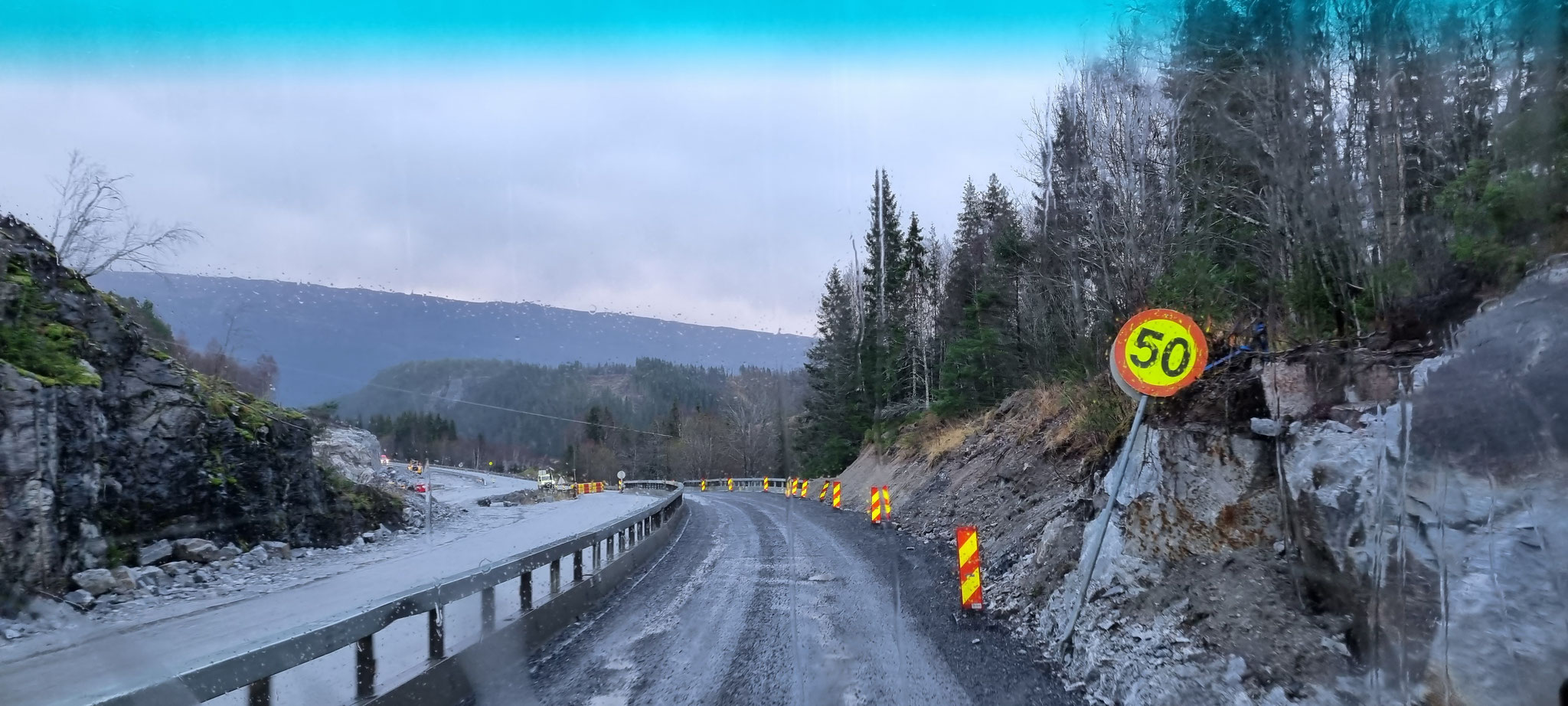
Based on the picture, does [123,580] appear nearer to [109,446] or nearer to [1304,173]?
[109,446]

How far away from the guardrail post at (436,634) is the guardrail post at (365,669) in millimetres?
773

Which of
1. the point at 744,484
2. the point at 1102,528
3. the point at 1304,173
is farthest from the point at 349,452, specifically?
the point at 744,484

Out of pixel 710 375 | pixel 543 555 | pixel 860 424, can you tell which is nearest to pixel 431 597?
pixel 543 555

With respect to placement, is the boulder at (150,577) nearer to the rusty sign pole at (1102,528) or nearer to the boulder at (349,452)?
the boulder at (349,452)

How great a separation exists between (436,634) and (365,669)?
96 centimetres

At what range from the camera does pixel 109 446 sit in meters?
12.3

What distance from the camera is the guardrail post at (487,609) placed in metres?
7.56

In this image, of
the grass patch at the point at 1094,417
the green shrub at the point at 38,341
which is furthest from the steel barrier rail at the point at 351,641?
the green shrub at the point at 38,341

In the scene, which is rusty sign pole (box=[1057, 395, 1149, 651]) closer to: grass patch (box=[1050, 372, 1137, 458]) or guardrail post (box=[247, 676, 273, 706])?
grass patch (box=[1050, 372, 1137, 458])

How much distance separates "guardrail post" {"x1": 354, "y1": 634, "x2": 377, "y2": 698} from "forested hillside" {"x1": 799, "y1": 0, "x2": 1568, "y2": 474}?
24.0 ft

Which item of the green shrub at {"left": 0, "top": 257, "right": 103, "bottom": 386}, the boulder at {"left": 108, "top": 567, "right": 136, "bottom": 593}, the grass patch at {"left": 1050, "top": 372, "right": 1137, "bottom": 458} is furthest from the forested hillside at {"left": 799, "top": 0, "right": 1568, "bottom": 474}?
the green shrub at {"left": 0, "top": 257, "right": 103, "bottom": 386}

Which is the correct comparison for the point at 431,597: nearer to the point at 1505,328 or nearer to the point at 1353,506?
the point at 1353,506

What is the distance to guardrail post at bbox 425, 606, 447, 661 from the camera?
21.5ft

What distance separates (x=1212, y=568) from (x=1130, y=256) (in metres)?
11.4
